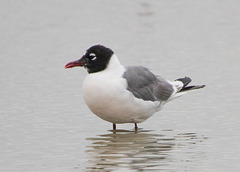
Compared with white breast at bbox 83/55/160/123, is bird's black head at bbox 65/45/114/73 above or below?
above

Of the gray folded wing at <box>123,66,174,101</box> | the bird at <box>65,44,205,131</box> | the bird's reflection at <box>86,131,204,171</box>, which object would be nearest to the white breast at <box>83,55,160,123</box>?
the bird at <box>65,44,205,131</box>

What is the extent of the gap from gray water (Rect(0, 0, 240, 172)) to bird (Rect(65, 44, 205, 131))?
0.29 meters

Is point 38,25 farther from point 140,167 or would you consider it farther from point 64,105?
point 140,167

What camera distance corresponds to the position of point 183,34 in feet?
54.3

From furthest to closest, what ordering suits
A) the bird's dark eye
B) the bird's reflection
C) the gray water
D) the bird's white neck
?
the bird's dark eye, the bird's white neck, the gray water, the bird's reflection

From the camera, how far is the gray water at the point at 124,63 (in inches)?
330

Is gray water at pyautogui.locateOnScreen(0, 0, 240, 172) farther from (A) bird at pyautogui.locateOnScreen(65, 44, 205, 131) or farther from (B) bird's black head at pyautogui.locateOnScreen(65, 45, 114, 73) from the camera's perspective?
(B) bird's black head at pyautogui.locateOnScreen(65, 45, 114, 73)

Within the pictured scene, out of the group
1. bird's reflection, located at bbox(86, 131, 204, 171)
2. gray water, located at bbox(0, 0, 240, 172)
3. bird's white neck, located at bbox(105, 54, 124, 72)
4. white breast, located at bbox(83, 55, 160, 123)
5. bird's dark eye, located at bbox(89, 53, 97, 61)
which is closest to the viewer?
bird's reflection, located at bbox(86, 131, 204, 171)

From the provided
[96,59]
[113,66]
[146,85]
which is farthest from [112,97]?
[146,85]

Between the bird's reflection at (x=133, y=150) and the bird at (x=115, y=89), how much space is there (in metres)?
0.31

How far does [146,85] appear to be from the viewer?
1027 cm

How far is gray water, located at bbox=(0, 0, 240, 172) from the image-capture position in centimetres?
838

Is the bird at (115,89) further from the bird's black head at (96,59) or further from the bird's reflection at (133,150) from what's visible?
the bird's reflection at (133,150)

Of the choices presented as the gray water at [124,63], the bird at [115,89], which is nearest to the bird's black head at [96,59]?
the bird at [115,89]
